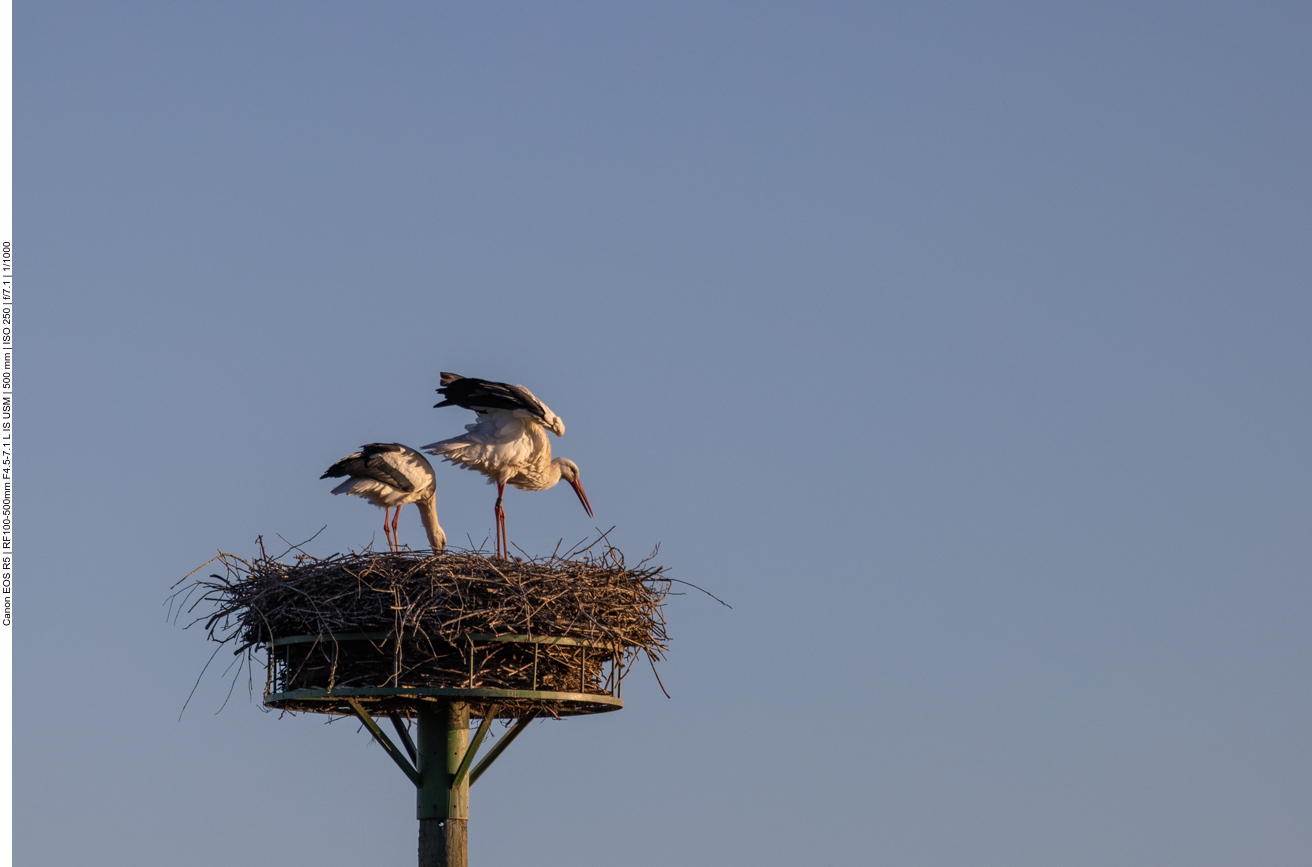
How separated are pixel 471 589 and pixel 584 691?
1.29 m

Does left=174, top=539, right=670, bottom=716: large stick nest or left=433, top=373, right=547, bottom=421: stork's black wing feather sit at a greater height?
left=433, top=373, right=547, bottom=421: stork's black wing feather

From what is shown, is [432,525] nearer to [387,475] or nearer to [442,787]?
[387,475]

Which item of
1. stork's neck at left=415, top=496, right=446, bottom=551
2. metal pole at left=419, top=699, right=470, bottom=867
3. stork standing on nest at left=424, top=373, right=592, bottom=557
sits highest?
stork standing on nest at left=424, top=373, right=592, bottom=557

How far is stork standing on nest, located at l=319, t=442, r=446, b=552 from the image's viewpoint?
16.6 metres

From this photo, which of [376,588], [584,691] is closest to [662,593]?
[584,691]

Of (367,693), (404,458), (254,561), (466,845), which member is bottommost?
(466,845)

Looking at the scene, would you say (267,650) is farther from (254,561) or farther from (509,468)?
(509,468)

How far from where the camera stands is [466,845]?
14.6 m

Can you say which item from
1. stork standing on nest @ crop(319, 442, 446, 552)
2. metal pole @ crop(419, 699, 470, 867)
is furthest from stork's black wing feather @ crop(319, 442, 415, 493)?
metal pole @ crop(419, 699, 470, 867)

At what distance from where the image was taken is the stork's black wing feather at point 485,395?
16.6 m

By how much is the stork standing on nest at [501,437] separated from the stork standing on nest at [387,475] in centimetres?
40

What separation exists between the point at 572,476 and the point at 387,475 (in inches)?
97.8

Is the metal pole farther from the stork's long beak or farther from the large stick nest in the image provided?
the stork's long beak

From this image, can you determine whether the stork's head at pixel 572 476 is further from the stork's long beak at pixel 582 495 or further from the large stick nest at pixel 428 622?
the large stick nest at pixel 428 622
